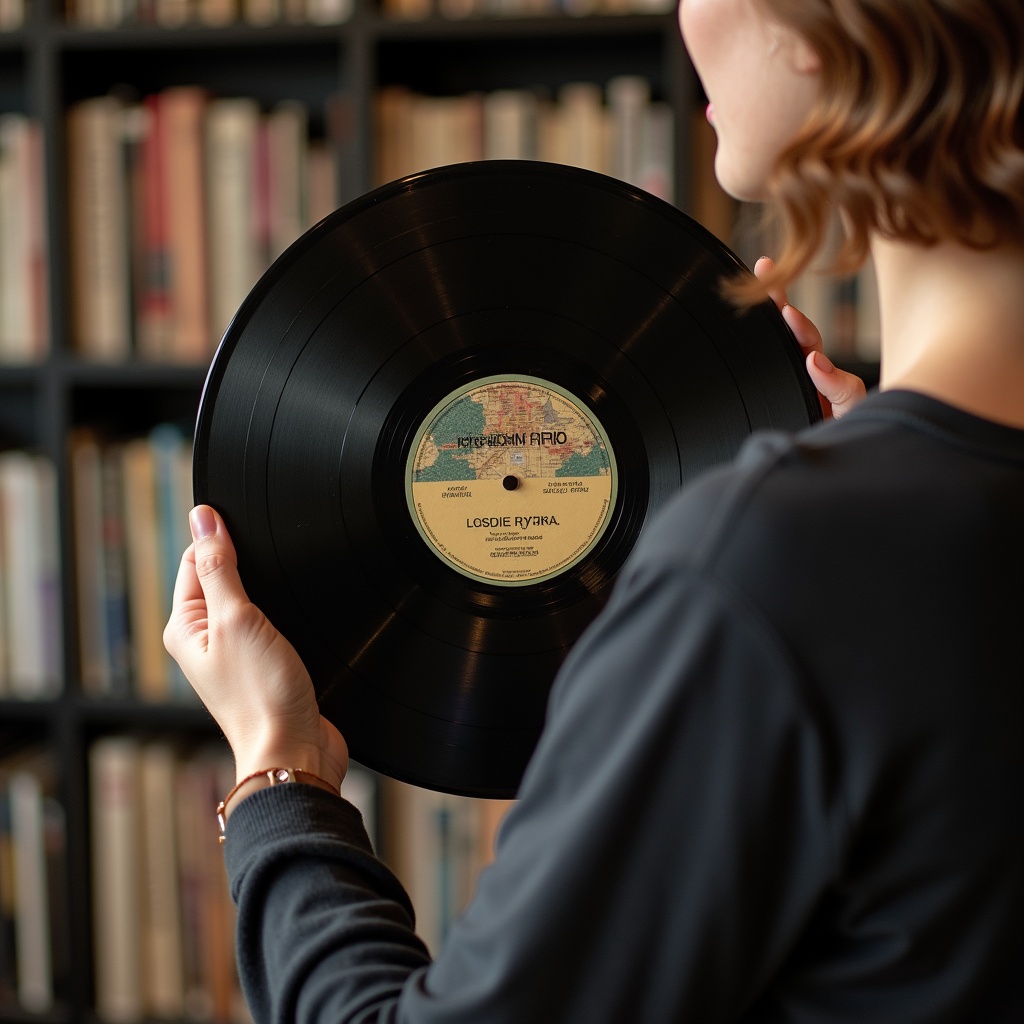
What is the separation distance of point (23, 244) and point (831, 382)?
1269 mm

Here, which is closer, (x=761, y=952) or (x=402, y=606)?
(x=761, y=952)

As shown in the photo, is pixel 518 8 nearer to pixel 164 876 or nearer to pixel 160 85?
pixel 160 85

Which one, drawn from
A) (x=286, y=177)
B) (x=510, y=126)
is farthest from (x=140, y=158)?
(x=510, y=126)

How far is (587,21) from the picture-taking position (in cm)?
158

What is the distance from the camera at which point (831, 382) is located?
994mm

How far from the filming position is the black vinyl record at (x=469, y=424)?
2.69ft

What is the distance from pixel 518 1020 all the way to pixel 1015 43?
45cm

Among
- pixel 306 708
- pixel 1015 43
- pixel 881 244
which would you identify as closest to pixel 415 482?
pixel 306 708

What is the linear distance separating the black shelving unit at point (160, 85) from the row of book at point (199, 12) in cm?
3

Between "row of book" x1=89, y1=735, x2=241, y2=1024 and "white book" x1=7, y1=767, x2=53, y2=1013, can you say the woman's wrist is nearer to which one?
"row of book" x1=89, y1=735, x2=241, y2=1024

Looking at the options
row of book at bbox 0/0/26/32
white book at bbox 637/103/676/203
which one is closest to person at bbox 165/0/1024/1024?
white book at bbox 637/103/676/203

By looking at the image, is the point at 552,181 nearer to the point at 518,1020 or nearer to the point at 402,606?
the point at 402,606

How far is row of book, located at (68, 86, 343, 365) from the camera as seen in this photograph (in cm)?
169

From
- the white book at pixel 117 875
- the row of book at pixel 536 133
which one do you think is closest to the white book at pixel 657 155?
the row of book at pixel 536 133
